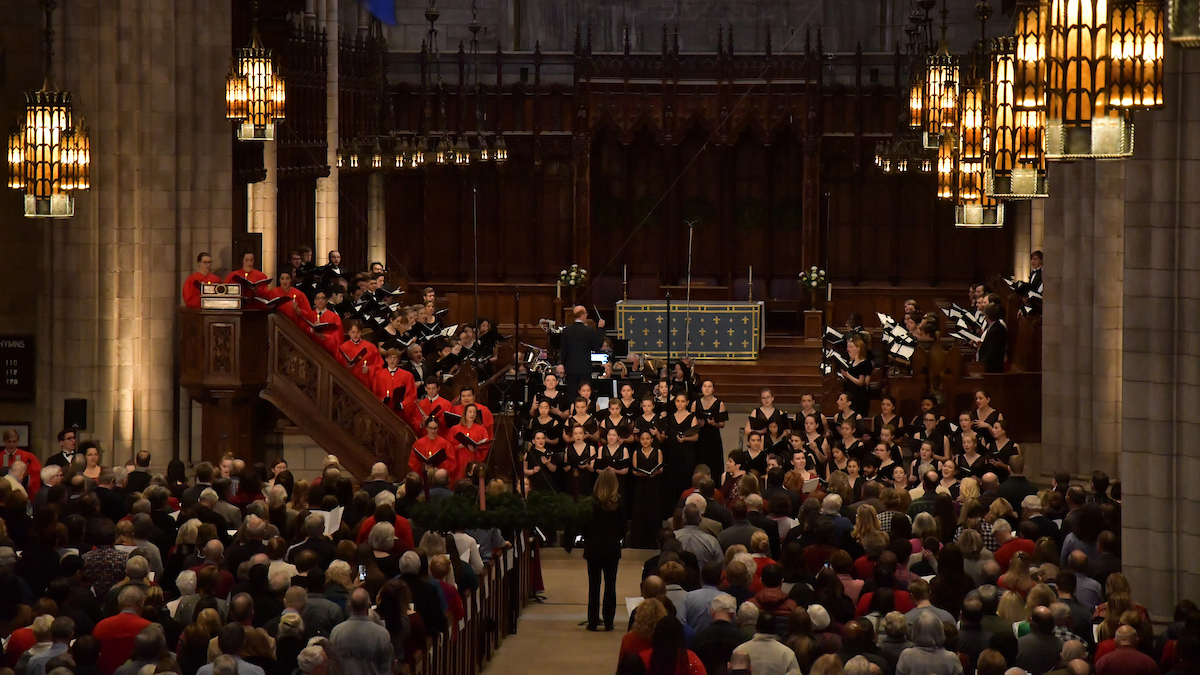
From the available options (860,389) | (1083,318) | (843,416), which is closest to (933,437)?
(843,416)

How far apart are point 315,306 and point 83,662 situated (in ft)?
31.2

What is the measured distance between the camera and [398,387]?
17859mm

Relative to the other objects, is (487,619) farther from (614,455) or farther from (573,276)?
(573,276)

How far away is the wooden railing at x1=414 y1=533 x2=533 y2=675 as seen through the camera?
34.6ft

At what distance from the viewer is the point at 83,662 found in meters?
8.65

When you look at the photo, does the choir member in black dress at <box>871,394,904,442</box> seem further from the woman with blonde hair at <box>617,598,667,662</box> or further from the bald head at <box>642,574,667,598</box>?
the woman with blonde hair at <box>617,598,667,662</box>

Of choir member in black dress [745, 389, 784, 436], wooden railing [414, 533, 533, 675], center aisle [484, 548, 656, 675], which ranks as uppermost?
choir member in black dress [745, 389, 784, 436]

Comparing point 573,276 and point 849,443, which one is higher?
point 573,276

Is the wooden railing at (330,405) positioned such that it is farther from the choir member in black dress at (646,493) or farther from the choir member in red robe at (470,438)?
the choir member in black dress at (646,493)

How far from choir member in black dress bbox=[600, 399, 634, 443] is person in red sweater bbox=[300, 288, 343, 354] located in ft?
10.7

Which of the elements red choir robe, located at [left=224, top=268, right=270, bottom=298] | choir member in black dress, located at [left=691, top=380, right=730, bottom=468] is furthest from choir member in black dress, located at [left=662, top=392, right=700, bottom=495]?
red choir robe, located at [left=224, top=268, right=270, bottom=298]

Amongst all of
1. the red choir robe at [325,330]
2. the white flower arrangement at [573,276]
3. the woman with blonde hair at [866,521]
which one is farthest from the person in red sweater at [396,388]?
the white flower arrangement at [573,276]

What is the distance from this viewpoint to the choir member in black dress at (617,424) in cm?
1606

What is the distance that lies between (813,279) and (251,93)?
478 inches
